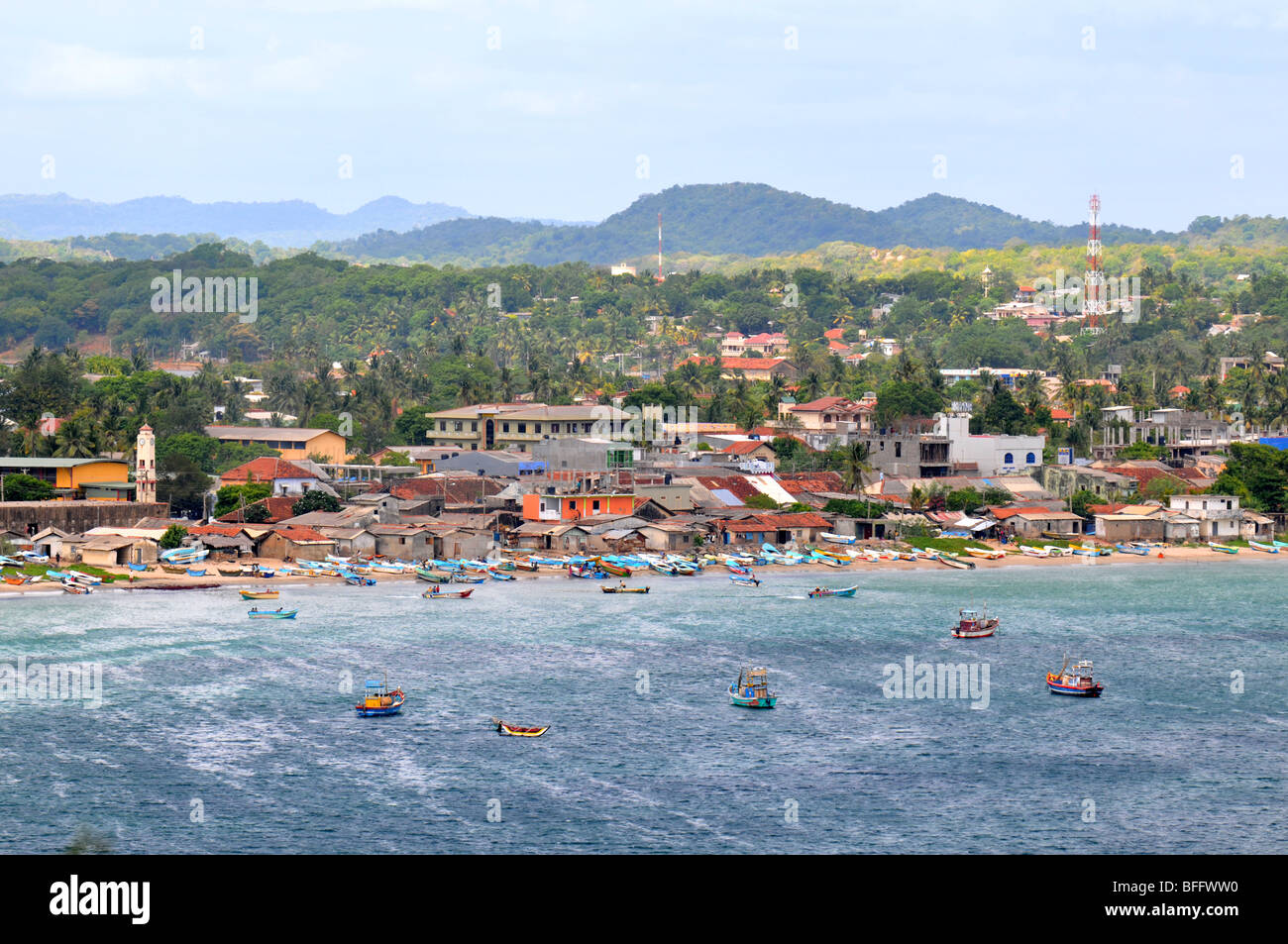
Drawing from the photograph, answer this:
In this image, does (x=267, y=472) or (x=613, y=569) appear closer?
(x=613, y=569)

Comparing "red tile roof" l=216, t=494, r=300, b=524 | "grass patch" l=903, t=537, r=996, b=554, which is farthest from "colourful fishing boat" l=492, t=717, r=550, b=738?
"grass patch" l=903, t=537, r=996, b=554

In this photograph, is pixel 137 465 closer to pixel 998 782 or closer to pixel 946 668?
pixel 946 668

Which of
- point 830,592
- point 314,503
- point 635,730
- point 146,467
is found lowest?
point 635,730

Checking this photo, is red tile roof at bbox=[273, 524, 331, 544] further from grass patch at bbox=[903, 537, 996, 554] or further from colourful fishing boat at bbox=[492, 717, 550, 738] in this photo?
colourful fishing boat at bbox=[492, 717, 550, 738]

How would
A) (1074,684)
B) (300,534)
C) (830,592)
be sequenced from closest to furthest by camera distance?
(1074,684) < (830,592) < (300,534)

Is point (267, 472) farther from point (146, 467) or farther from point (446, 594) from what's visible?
point (446, 594)

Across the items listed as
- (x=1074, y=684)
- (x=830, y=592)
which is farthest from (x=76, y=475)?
(x=1074, y=684)
